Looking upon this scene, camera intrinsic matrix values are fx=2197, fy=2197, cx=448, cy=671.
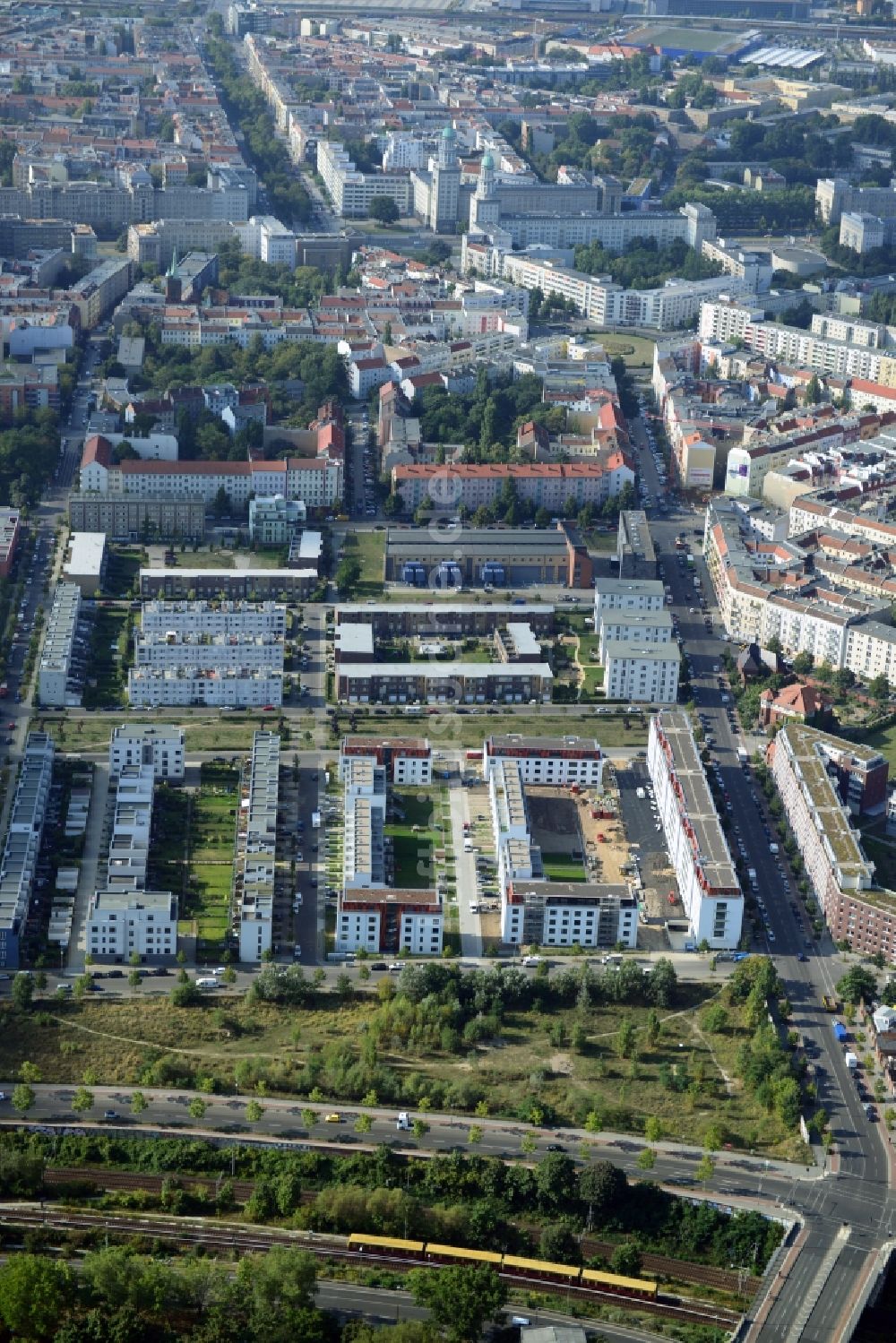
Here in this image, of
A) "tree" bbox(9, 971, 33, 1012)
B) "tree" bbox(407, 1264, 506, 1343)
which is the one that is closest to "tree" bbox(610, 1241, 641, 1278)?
"tree" bbox(407, 1264, 506, 1343)

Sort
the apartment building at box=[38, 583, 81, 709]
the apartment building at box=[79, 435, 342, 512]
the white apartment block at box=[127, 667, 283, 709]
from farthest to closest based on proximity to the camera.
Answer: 1. the apartment building at box=[79, 435, 342, 512]
2. the white apartment block at box=[127, 667, 283, 709]
3. the apartment building at box=[38, 583, 81, 709]

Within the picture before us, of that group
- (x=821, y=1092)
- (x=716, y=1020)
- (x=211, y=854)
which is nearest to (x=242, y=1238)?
(x=716, y=1020)

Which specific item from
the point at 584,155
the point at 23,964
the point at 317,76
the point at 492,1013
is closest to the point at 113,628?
the point at 23,964

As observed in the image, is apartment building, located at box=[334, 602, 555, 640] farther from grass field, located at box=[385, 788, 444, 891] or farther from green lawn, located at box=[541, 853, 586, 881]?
green lawn, located at box=[541, 853, 586, 881]

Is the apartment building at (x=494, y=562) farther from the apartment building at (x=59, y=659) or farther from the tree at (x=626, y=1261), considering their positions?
the tree at (x=626, y=1261)

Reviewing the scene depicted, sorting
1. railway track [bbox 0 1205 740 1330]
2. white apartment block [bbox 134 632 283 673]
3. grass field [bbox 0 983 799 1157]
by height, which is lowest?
railway track [bbox 0 1205 740 1330]

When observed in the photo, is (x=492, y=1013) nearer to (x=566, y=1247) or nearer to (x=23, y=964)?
(x=566, y=1247)
